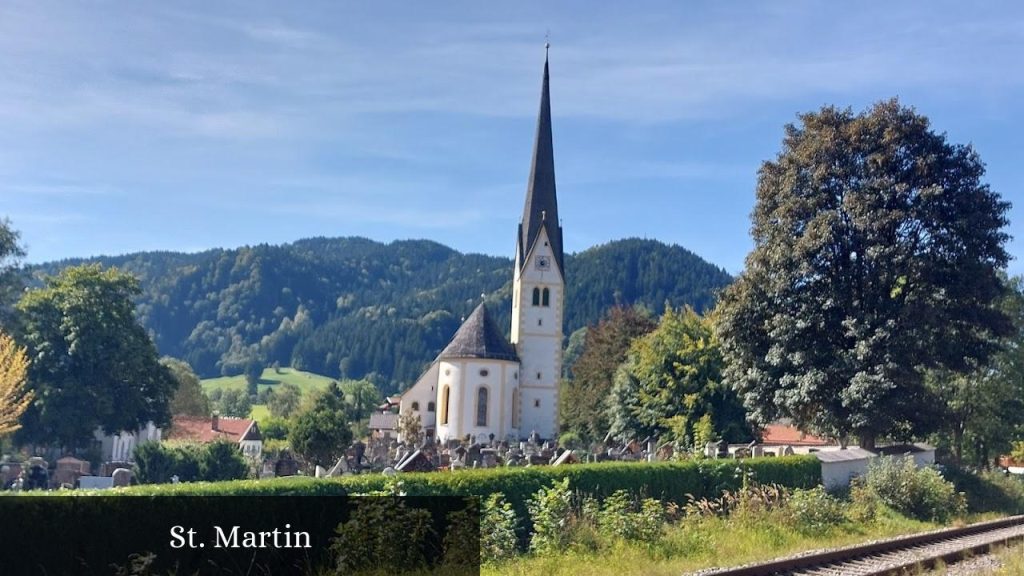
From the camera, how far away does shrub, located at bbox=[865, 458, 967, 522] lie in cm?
2092

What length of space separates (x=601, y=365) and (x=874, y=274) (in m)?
32.7

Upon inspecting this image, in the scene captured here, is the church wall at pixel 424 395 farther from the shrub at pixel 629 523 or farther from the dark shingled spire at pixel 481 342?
the shrub at pixel 629 523

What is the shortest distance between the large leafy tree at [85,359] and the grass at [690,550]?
113ft

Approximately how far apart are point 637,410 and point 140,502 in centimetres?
3505

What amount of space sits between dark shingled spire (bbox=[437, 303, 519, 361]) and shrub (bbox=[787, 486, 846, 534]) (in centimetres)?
4742

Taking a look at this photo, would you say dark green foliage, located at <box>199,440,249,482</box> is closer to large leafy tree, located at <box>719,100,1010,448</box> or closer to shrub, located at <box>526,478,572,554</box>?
large leafy tree, located at <box>719,100,1010,448</box>

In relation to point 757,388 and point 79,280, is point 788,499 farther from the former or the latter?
point 79,280

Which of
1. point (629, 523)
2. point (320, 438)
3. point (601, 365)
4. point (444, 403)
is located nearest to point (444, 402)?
point (444, 403)

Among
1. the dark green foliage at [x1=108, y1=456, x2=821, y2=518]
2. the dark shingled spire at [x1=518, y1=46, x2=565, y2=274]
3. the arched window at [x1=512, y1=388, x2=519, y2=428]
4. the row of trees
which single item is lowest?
the dark green foliage at [x1=108, y1=456, x2=821, y2=518]

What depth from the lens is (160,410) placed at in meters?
46.3

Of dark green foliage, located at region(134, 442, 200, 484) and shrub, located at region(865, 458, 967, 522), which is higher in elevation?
shrub, located at region(865, 458, 967, 522)

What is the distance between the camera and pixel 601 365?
59.2m

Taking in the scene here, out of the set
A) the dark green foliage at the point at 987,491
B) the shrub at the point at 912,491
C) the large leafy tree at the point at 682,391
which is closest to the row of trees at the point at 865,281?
the dark green foliage at the point at 987,491

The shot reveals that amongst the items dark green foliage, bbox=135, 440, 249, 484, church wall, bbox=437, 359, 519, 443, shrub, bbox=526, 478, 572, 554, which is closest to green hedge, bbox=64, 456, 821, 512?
shrub, bbox=526, 478, 572, 554
